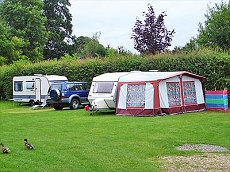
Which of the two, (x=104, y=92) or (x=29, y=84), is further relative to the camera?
(x=29, y=84)

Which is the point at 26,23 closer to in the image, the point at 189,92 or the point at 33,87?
the point at 33,87

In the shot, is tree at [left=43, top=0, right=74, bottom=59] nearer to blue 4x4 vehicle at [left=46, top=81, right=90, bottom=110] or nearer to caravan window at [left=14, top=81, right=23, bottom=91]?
caravan window at [left=14, top=81, right=23, bottom=91]

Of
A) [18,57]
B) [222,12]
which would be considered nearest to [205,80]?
[222,12]

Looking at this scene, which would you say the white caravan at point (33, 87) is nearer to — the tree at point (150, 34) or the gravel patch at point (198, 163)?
the tree at point (150, 34)

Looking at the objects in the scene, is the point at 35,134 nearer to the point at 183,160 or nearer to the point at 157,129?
the point at 157,129

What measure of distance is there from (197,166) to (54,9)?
162 feet

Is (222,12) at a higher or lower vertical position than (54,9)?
lower

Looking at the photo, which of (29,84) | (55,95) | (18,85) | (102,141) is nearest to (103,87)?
(55,95)

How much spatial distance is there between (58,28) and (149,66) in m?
35.2

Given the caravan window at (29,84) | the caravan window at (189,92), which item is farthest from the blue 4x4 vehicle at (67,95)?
the caravan window at (189,92)

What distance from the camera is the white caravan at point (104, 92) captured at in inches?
707

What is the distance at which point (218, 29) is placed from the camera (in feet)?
106

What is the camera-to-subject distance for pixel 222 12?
33.0m

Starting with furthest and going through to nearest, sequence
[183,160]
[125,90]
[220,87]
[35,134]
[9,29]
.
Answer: [9,29] → [220,87] → [125,90] → [35,134] → [183,160]
